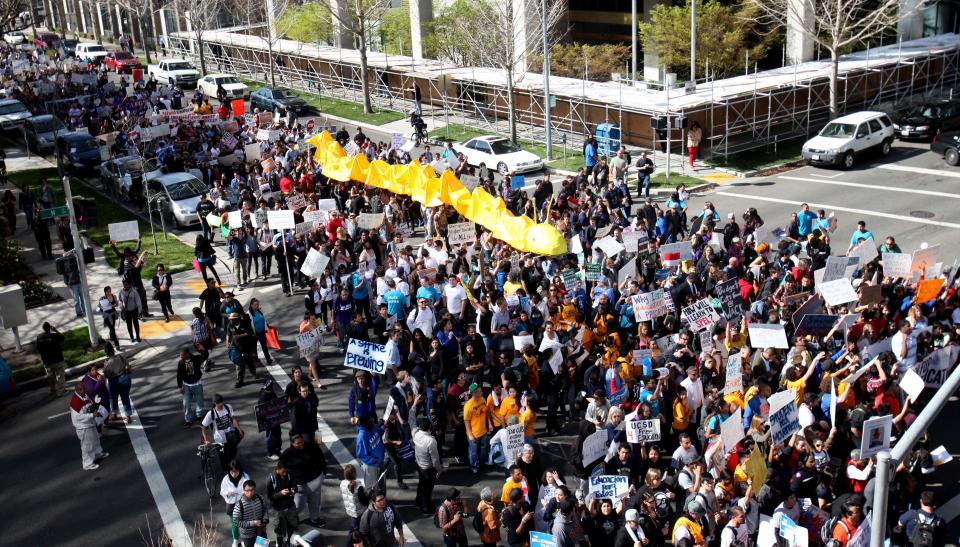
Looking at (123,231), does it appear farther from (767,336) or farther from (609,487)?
(767,336)

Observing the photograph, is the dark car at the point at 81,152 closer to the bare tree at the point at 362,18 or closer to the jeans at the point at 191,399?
the bare tree at the point at 362,18

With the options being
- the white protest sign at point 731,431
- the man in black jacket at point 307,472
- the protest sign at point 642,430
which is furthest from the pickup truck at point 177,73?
the white protest sign at point 731,431

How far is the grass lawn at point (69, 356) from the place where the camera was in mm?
19188

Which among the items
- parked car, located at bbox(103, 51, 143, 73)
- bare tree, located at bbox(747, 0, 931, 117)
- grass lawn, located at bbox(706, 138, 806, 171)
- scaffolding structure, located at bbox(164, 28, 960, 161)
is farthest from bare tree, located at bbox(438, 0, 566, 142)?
parked car, located at bbox(103, 51, 143, 73)

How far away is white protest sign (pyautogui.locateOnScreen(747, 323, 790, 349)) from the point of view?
47.1ft

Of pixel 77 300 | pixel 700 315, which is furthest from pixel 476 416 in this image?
pixel 77 300

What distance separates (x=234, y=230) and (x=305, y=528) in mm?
11712

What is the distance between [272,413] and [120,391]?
416 centimetres

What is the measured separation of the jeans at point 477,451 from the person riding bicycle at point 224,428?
3.54 metres

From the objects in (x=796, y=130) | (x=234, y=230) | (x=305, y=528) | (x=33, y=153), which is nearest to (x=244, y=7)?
(x=33, y=153)

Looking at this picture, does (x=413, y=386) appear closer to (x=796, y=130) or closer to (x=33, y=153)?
(x=796, y=130)

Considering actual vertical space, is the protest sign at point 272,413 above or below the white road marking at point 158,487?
above

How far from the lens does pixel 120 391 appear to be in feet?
54.1

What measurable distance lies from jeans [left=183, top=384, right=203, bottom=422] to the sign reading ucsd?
303cm
